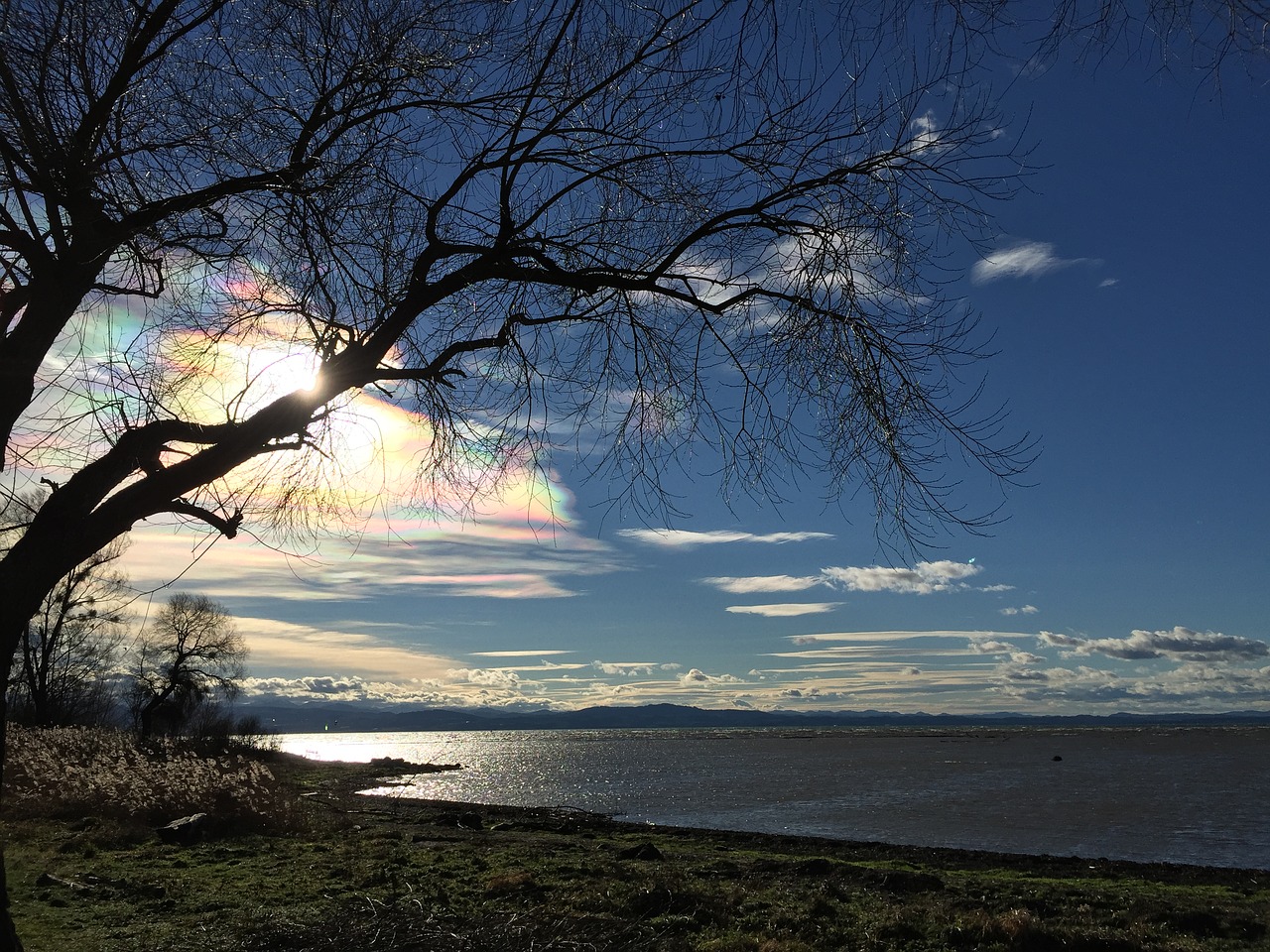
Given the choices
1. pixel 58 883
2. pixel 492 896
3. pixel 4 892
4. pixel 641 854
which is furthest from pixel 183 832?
pixel 4 892

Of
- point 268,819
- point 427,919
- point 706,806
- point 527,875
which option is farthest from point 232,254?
point 706,806

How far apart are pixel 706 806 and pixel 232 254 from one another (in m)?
42.9

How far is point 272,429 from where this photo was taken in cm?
565

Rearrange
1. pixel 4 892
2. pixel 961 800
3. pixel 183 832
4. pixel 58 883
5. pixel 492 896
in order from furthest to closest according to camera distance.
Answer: pixel 961 800
pixel 183 832
pixel 492 896
pixel 58 883
pixel 4 892

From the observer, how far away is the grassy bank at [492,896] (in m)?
7.93

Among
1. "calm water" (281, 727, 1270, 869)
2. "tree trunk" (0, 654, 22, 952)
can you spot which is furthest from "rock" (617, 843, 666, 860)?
"tree trunk" (0, 654, 22, 952)

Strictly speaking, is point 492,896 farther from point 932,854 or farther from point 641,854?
point 932,854

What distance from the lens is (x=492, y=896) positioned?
10594 millimetres

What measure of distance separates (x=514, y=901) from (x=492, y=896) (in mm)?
370

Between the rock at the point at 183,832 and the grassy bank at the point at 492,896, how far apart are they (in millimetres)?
186

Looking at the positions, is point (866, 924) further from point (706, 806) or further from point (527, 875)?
point (706, 806)

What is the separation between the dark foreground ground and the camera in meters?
7.81

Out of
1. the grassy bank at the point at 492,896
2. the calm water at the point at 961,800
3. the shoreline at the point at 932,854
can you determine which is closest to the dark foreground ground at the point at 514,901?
the grassy bank at the point at 492,896

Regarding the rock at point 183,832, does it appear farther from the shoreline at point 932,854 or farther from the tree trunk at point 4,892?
the shoreline at point 932,854
